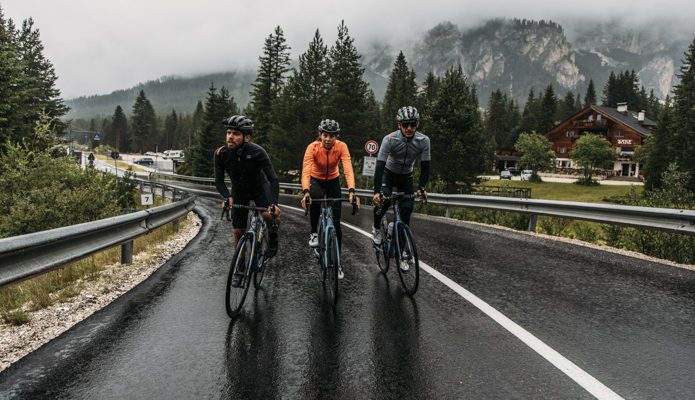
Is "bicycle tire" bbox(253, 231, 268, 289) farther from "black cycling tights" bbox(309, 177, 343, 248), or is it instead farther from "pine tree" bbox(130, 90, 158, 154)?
"pine tree" bbox(130, 90, 158, 154)

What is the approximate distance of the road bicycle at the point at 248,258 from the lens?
457cm

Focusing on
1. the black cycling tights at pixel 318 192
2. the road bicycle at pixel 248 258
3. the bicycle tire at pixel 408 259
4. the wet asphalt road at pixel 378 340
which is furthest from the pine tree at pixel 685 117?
the road bicycle at pixel 248 258

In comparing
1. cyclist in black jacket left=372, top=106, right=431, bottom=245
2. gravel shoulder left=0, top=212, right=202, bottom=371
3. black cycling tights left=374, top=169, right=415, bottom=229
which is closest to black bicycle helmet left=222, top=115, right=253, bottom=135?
cyclist in black jacket left=372, top=106, right=431, bottom=245

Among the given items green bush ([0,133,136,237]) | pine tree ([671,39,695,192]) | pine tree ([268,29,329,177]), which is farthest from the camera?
pine tree ([671,39,695,192])

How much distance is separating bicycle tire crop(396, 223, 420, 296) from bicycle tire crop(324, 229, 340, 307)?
909mm

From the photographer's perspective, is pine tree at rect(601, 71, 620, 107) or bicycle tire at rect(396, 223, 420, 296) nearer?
bicycle tire at rect(396, 223, 420, 296)

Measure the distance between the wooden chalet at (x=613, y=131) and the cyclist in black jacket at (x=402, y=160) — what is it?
8434 centimetres

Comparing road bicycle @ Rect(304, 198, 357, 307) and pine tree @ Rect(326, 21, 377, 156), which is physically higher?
pine tree @ Rect(326, 21, 377, 156)

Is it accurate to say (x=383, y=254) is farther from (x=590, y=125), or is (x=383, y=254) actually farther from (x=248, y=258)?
(x=590, y=125)

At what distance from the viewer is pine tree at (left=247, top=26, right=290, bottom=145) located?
179 ft

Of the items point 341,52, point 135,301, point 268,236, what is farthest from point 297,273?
point 341,52

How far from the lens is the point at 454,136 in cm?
4050

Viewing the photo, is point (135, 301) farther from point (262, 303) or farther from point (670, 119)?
point (670, 119)

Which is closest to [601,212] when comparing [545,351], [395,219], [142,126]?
[395,219]
